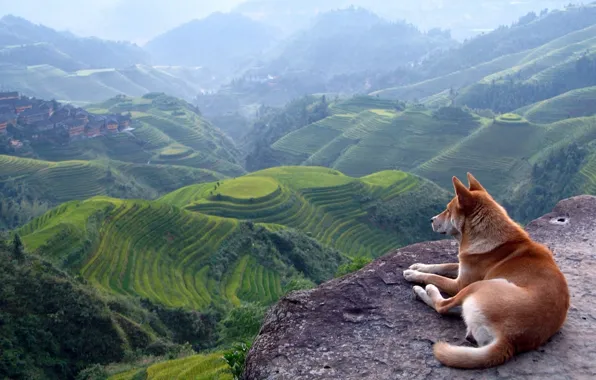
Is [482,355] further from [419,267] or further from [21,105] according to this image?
[21,105]

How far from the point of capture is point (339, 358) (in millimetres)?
3936

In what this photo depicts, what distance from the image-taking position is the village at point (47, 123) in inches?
2557

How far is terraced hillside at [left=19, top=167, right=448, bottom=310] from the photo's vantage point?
27.1m

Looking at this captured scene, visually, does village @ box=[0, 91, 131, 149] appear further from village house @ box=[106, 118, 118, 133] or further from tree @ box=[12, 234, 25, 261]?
tree @ box=[12, 234, 25, 261]

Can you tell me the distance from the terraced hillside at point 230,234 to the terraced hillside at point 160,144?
22921 mm

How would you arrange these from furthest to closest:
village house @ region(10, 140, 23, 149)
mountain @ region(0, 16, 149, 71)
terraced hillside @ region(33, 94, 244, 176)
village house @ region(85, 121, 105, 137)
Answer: mountain @ region(0, 16, 149, 71), village house @ region(85, 121, 105, 137), terraced hillside @ region(33, 94, 244, 176), village house @ region(10, 140, 23, 149)

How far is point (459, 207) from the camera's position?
4.31 metres

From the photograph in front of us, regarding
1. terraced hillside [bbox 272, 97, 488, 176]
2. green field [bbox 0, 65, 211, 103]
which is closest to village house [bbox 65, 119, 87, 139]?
terraced hillside [bbox 272, 97, 488, 176]

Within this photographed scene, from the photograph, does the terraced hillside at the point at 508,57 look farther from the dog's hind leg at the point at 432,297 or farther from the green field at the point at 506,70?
the dog's hind leg at the point at 432,297

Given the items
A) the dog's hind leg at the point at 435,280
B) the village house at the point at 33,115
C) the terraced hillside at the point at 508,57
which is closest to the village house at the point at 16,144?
the village house at the point at 33,115

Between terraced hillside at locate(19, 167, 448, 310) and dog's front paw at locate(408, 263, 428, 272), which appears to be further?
terraced hillside at locate(19, 167, 448, 310)

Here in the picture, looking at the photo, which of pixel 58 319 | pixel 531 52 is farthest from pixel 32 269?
pixel 531 52

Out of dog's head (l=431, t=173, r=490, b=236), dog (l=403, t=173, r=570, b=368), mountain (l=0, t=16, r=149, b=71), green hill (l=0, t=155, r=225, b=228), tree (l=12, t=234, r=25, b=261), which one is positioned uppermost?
mountain (l=0, t=16, r=149, b=71)

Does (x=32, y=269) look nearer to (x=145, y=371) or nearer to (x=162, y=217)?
(x=145, y=371)
